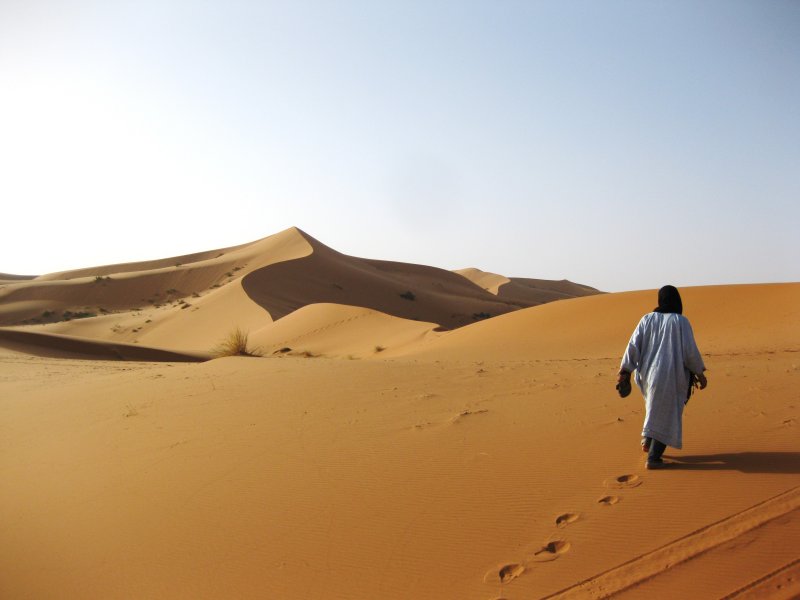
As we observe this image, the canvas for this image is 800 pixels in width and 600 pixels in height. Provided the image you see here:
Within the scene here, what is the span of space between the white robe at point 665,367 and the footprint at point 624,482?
449 millimetres

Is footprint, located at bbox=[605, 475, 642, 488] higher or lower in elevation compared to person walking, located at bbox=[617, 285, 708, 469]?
lower

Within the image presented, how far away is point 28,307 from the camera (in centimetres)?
4628

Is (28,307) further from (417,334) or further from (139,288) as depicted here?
(417,334)

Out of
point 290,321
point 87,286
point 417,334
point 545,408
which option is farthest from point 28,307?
point 545,408

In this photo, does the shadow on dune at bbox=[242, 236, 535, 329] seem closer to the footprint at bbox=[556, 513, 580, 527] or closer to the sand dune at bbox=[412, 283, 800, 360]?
the sand dune at bbox=[412, 283, 800, 360]

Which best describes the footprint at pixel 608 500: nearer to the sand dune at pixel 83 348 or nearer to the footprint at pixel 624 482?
the footprint at pixel 624 482

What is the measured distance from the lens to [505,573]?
3.61 m

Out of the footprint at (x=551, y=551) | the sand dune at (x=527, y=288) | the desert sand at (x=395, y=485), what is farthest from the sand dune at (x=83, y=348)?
the sand dune at (x=527, y=288)

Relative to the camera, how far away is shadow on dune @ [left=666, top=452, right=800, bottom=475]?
4.82 m

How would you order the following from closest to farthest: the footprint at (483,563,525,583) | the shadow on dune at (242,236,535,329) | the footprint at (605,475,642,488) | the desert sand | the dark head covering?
the footprint at (483,563,525,583)
the desert sand
the footprint at (605,475,642,488)
the dark head covering
the shadow on dune at (242,236,535,329)

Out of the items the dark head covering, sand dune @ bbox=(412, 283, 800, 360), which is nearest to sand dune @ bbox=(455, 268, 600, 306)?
sand dune @ bbox=(412, 283, 800, 360)

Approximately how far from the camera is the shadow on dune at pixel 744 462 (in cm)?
482

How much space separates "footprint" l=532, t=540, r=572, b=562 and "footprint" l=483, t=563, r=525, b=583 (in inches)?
5.7

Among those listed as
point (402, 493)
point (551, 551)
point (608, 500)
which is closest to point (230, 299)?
point (402, 493)
